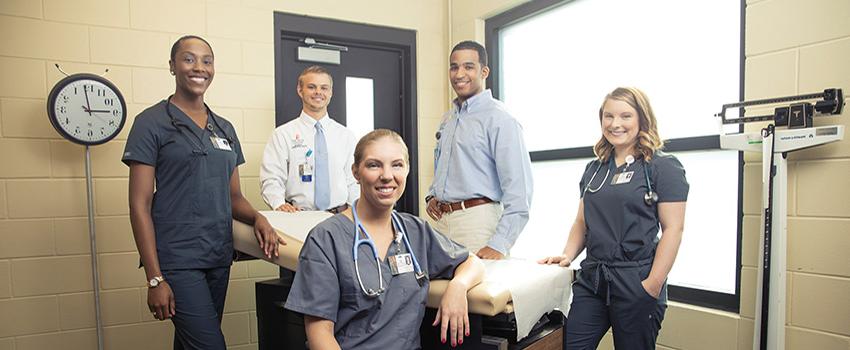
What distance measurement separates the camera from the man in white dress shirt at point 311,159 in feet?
8.70

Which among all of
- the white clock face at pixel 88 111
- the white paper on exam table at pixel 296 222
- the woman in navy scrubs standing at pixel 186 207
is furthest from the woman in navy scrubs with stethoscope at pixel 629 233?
the white clock face at pixel 88 111

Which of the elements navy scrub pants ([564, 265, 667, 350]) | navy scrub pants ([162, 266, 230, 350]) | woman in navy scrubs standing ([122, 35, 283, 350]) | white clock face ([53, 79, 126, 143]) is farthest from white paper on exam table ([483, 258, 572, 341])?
white clock face ([53, 79, 126, 143])

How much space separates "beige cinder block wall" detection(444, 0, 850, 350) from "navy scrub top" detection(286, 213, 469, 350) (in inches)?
59.1

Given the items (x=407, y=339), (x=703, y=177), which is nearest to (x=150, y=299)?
(x=407, y=339)

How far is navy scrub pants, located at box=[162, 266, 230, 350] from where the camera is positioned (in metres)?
1.79

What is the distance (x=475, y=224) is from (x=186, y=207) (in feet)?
3.63

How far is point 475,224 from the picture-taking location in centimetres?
228

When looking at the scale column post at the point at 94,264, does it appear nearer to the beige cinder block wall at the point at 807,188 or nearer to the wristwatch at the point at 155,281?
the wristwatch at the point at 155,281

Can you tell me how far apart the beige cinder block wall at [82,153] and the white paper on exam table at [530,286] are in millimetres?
1959

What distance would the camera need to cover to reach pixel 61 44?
260 cm

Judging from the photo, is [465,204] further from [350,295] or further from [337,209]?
[350,295]

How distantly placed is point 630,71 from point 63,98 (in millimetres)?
2640

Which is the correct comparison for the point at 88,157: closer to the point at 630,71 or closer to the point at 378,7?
the point at 378,7

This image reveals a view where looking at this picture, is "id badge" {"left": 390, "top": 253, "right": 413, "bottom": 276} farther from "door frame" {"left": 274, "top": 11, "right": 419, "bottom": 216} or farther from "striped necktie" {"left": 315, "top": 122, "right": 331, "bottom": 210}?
"door frame" {"left": 274, "top": 11, "right": 419, "bottom": 216}
